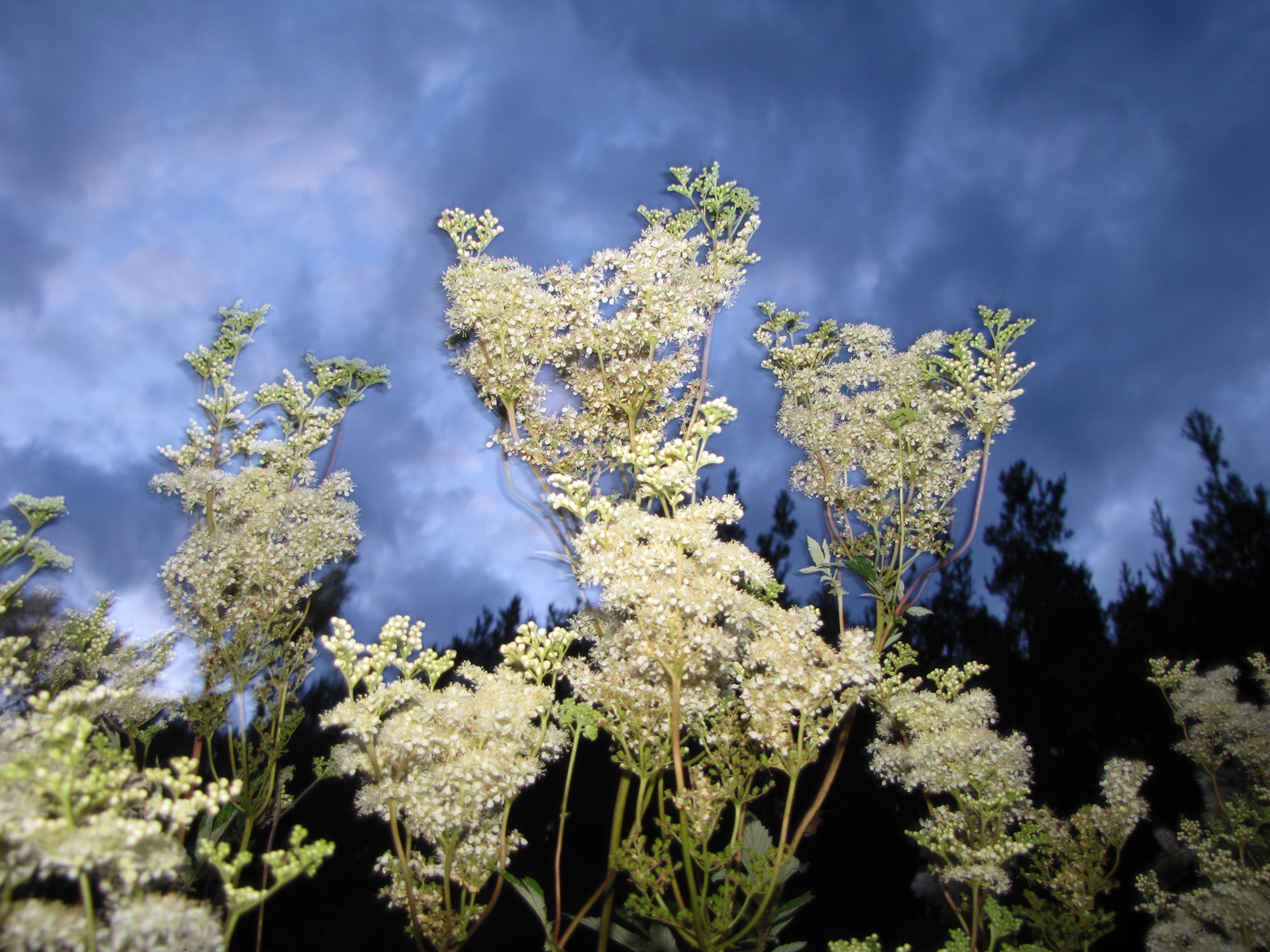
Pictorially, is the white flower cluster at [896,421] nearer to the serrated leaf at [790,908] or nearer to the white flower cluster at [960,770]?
the white flower cluster at [960,770]

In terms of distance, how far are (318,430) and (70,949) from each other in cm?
309

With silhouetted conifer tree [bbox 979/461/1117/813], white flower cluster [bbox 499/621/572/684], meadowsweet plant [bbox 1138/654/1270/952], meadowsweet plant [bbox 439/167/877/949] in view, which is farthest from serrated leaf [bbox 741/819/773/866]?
silhouetted conifer tree [bbox 979/461/1117/813]

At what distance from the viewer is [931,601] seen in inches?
348

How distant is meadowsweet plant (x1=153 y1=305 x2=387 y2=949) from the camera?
3715 mm

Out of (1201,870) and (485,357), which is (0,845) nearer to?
(485,357)

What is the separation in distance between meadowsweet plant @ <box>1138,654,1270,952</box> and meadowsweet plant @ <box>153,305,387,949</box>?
470 cm

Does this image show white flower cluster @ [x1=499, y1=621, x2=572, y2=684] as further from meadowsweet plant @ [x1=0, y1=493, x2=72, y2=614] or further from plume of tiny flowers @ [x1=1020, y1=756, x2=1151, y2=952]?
plume of tiny flowers @ [x1=1020, y1=756, x2=1151, y2=952]

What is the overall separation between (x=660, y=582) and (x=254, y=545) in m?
2.47

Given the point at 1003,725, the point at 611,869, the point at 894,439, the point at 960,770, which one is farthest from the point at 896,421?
the point at 1003,725

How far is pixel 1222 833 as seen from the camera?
11.3ft

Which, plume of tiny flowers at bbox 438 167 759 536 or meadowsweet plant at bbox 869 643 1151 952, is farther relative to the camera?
plume of tiny flowers at bbox 438 167 759 536

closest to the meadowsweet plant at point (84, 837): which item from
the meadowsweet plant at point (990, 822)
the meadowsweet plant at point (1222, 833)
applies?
the meadowsweet plant at point (990, 822)

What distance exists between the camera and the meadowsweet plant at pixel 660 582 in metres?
2.68

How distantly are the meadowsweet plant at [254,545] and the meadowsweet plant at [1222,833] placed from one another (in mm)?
4697
